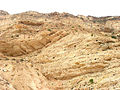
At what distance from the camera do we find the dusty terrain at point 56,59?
57.1ft

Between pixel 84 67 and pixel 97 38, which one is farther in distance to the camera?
pixel 97 38

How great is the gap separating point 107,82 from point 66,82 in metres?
5.70

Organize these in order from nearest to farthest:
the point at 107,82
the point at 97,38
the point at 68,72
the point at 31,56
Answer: the point at 107,82, the point at 68,72, the point at 97,38, the point at 31,56

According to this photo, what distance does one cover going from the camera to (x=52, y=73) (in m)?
21.4

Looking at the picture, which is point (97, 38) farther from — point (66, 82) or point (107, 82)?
point (107, 82)

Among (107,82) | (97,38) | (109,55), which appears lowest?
(107,82)

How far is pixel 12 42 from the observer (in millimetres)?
27875

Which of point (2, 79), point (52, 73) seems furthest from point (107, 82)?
point (2, 79)

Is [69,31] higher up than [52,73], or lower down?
higher up

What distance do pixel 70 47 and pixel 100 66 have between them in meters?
→ 6.80

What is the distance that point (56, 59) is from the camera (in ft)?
77.1

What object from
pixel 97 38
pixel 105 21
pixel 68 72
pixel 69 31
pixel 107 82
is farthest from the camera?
pixel 105 21

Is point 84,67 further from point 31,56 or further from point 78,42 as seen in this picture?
point 31,56

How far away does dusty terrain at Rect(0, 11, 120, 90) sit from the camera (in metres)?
17.4
